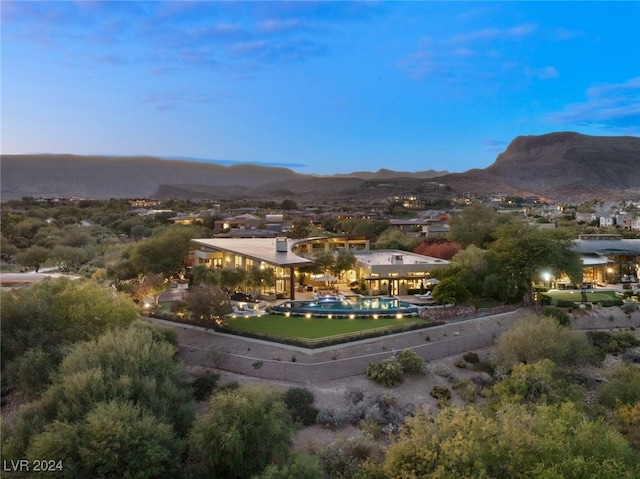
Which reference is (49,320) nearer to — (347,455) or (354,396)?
(354,396)

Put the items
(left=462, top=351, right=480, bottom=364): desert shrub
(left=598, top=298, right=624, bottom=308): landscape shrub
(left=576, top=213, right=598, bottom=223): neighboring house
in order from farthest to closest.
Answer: (left=576, top=213, right=598, bottom=223): neighboring house → (left=598, top=298, right=624, bottom=308): landscape shrub → (left=462, top=351, right=480, bottom=364): desert shrub

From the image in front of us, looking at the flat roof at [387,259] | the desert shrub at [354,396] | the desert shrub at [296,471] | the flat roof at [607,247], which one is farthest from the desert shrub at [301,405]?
the flat roof at [607,247]

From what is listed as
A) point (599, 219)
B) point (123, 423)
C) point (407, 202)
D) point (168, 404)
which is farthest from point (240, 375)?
point (407, 202)

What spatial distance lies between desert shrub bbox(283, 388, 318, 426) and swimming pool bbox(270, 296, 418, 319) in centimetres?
834

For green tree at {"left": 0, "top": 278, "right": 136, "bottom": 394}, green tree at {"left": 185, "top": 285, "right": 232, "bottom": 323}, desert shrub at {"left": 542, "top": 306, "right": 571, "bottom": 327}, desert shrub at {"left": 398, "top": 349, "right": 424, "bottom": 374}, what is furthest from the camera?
desert shrub at {"left": 542, "top": 306, "right": 571, "bottom": 327}

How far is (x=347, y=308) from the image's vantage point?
30297 millimetres

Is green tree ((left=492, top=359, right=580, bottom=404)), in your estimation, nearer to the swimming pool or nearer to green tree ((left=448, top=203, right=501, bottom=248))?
the swimming pool

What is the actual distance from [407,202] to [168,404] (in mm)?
127338

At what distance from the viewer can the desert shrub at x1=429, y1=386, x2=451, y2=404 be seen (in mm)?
22400

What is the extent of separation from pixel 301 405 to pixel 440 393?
23.4ft

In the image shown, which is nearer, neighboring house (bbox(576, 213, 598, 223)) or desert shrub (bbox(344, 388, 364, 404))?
desert shrub (bbox(344, 388, 364, 404))

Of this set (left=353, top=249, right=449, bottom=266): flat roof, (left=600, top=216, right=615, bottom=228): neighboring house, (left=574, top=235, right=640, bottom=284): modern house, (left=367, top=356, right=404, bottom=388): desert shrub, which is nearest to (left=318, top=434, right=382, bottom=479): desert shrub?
(left=367, top=356, right=404, bottom=388): desert shrub

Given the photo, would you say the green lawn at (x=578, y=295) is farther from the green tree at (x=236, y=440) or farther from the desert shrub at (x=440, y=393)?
the green tree at (x=236, y=440)

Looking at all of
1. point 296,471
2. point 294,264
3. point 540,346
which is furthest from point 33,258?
point 540,346
